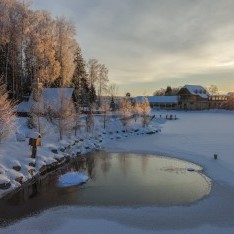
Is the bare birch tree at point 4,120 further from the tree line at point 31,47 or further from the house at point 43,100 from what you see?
the tree line at point 31,47

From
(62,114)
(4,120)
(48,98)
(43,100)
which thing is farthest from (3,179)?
(48,98)

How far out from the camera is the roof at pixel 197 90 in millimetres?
107338

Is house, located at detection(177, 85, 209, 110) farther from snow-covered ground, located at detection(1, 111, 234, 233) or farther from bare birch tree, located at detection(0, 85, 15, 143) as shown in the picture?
bare birch tree, located at detection(0, 85, 15, 143)

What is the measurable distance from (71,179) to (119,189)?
3.32 m

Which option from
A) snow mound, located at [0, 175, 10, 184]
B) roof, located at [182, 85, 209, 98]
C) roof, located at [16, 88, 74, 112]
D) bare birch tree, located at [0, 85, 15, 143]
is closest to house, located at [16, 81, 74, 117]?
roof, located at [16, 88, 74, 112]

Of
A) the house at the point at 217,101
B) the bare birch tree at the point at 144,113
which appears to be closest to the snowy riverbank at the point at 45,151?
the bare birch tree at the point at 144,113

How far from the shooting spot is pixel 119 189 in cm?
1847

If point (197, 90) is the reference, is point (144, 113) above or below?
below

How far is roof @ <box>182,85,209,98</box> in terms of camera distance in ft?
352

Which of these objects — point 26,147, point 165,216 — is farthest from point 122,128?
point 165,216

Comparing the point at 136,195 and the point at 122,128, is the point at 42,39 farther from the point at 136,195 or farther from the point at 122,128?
the point at 136,195

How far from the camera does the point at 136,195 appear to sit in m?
17.4

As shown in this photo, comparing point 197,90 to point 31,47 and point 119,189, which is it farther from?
point 119,189

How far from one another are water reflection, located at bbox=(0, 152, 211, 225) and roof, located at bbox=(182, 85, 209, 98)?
84.5 meters
